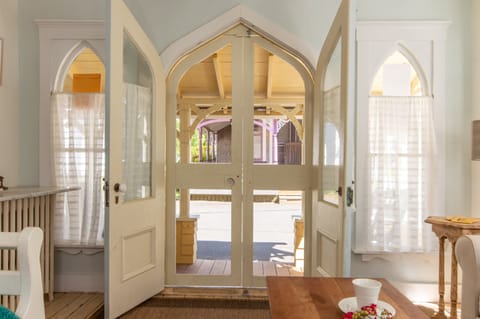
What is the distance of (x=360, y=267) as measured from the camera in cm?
304

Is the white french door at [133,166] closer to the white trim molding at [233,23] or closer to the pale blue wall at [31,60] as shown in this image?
the white trim molding at [233,23]

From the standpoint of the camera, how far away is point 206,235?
3.17 m

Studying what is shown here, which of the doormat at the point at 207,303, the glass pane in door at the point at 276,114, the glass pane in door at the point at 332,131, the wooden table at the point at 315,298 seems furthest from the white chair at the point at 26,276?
the glass pane in door at the point at 276,114

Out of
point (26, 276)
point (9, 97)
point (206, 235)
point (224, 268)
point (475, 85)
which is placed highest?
point (475, 85)

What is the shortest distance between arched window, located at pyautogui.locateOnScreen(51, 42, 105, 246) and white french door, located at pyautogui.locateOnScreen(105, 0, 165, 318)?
1.47 ft

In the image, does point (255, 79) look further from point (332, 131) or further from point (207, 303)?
point (207, 303)

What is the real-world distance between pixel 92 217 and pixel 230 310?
1.38 m

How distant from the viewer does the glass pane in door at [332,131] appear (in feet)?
7.93

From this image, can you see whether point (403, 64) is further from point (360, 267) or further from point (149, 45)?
point (149, 45)

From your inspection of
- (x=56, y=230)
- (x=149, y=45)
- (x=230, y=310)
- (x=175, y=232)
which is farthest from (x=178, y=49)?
(x=230, y=310)

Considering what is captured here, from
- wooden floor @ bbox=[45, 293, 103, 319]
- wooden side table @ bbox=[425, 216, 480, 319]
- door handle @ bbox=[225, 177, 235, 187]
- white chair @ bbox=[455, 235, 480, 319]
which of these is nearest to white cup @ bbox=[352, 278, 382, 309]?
white chair @ bbox=[455, 235, 480, 319]

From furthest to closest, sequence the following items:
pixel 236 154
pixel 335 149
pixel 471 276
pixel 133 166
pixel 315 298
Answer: pixel 236 154 < pixel 133 166 < pixel 335 149 < pixel 471 276 < pixel 315 298

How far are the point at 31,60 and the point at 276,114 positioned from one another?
2.14 meters

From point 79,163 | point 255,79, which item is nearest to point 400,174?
point 255,79
